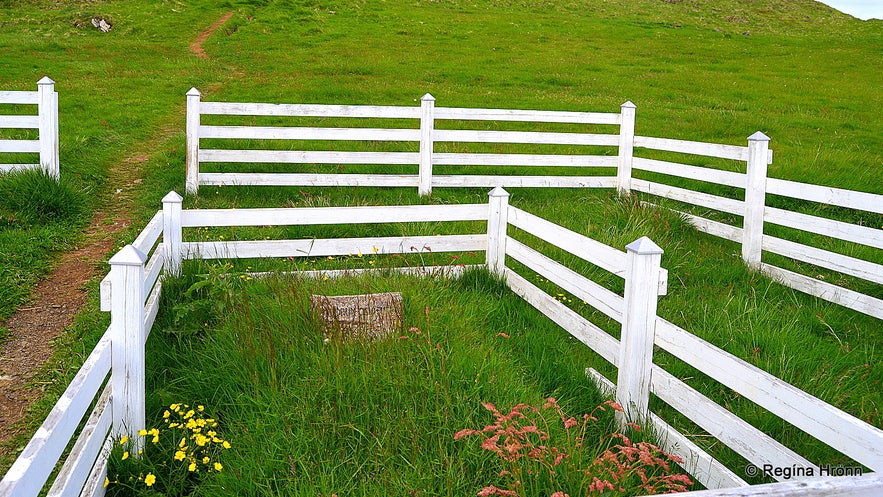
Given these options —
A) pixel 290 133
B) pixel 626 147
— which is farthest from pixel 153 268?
pixel 626 147

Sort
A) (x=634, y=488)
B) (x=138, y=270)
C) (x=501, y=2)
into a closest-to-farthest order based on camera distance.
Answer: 1. (x=634, y=488)
2. (x=138, y=270)
3. (x=501, y=2)

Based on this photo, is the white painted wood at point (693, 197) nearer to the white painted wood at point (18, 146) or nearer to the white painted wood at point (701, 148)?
the white painted wood at point (701, 148)

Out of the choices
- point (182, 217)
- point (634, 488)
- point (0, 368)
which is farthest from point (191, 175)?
point (634, 488)

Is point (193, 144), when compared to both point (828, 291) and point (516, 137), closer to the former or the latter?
point (516, 137)

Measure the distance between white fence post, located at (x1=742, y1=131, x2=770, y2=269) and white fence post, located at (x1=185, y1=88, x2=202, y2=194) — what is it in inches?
287

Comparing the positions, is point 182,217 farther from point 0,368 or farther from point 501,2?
point 501,2

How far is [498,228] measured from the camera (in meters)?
6.93

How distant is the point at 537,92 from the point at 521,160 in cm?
1182

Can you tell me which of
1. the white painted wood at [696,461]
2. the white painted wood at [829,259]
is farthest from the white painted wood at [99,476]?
the white painted wood at [829,259]

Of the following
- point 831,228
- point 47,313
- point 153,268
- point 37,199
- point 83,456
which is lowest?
point 47,313

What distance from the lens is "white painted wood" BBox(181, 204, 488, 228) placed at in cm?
638

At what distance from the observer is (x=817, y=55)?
33469mm

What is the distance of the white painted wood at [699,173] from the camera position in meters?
8.95

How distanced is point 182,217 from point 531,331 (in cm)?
301
